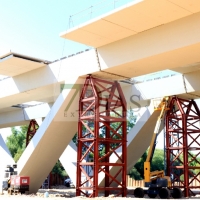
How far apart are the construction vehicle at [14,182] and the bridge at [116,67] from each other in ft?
2.19

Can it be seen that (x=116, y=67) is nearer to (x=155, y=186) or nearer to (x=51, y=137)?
(x=51, y=137)

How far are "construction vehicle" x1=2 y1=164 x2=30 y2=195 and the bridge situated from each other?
669mm

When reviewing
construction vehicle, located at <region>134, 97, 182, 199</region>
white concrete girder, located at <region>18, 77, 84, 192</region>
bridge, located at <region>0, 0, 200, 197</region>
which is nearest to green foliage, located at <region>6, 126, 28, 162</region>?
bridge, located at <region>0, 0, 200, 197</region>

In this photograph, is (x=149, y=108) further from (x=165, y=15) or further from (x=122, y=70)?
(x=165, y=15)

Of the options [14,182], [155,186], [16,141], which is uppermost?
[16,141]

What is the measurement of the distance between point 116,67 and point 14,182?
1115cm

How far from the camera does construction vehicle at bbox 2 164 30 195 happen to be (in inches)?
1004

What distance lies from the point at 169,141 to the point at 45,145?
32.0ft

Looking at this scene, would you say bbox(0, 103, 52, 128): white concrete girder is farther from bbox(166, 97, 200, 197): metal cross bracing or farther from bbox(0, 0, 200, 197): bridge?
bbox(166, 97, 200, 197): metal cross bracing

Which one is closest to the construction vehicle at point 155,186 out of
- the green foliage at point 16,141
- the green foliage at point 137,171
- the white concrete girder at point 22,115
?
the white concrete girder at point 22,115

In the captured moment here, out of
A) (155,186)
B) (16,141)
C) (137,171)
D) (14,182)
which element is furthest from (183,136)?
(16,141)

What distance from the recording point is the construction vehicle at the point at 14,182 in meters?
25.5

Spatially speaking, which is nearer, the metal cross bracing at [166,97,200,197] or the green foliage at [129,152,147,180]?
the metal cross bracing at [166,97,200,197]

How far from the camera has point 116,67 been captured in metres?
21.3
